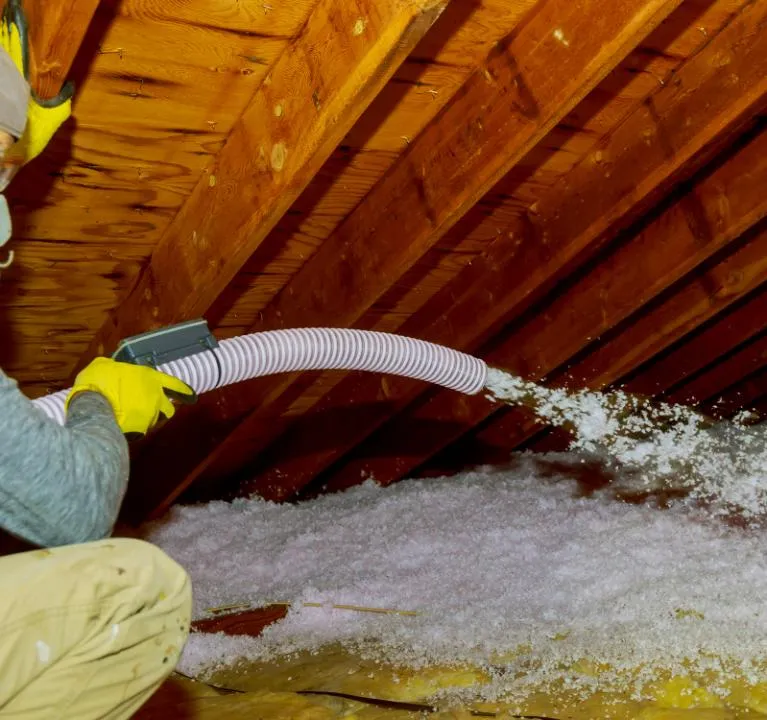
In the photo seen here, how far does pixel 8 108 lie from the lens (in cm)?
109

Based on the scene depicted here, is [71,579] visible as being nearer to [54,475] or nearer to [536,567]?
[54,475]

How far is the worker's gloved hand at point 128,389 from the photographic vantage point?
1.38 meters

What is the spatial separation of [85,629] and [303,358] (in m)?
0.77

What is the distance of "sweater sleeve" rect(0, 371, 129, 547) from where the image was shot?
3.23ft

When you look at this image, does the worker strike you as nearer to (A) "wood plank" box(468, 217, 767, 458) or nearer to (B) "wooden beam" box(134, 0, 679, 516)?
(B) "wooden beam" box(134, 0, 679, 516)

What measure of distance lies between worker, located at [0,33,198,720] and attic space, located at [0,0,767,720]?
1.28 ft

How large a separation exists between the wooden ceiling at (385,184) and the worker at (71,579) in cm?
50

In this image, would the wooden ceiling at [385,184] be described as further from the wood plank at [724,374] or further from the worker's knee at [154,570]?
the worker's knee at [154,570]

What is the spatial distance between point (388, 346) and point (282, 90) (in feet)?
1.85

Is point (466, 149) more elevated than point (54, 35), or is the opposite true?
point (466, 149)

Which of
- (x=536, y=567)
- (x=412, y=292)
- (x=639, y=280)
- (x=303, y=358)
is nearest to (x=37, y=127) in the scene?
(x=303, y=358)

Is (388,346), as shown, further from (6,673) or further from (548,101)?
(6,673)

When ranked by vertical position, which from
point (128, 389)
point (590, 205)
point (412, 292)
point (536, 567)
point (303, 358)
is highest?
point (590, 205)

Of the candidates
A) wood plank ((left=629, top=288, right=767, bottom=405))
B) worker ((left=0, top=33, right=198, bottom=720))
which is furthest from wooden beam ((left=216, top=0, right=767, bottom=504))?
worker ((left=0, top=33, right=198, bottom=720))
